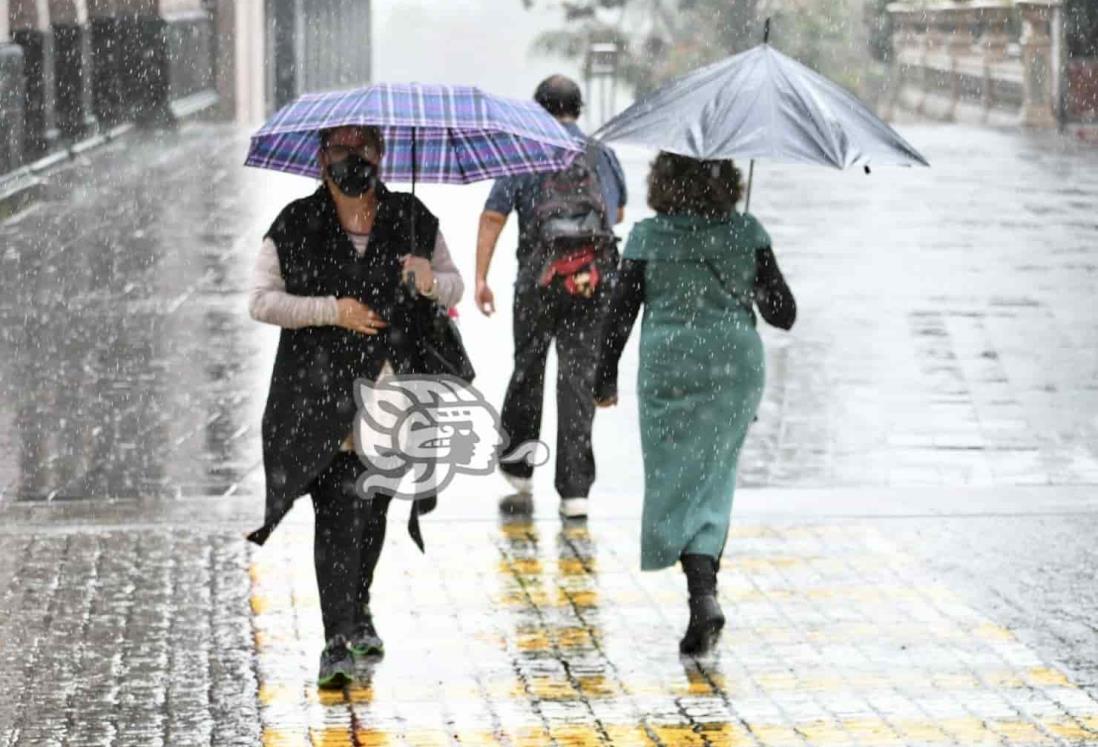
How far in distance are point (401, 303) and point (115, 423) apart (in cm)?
457

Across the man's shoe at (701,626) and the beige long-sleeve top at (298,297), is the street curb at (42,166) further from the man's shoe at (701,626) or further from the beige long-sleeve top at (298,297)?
the man's shoe at (701,626)

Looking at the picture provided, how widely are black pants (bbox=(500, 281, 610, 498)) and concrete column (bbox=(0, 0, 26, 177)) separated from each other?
1153cm

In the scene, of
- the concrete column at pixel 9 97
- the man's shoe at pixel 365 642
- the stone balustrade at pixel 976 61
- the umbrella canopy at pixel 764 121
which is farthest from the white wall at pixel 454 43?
the man's shoe at pixel 365 642

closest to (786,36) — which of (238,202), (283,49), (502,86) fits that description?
(283,49)

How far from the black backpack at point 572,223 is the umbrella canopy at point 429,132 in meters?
1.26

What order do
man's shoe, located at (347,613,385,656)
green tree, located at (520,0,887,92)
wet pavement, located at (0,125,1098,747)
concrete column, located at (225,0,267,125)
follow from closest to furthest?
wet pavement, located at (0,125,1098,747) < man's shoe, located at (347,613,385,656) < concrete column, located at (225,0,267,125) < green tree, located at (520,0,887,92)

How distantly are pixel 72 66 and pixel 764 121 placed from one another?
18150 mm

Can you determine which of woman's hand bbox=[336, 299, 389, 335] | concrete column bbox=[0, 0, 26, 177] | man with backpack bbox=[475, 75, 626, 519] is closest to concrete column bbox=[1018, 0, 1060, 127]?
concrete column bbox=[0, 0, 26, 177]

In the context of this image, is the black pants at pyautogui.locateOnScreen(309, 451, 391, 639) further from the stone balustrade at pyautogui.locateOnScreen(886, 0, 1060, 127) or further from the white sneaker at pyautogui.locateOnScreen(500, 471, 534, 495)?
the stone balustrade at pyautogui.locateOnScreen(886, 0, 1060, 127)

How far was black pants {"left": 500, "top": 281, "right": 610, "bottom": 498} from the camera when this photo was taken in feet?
31.3

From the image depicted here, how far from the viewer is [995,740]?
665cm

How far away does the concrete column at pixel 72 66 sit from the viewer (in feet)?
79.1

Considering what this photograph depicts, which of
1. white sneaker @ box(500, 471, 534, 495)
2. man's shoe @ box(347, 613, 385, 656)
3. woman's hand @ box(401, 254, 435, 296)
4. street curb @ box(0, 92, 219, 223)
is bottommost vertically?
street curb @ box(0, 92, 219, 223)

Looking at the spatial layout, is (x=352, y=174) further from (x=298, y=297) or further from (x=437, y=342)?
(x=437, y=342)
